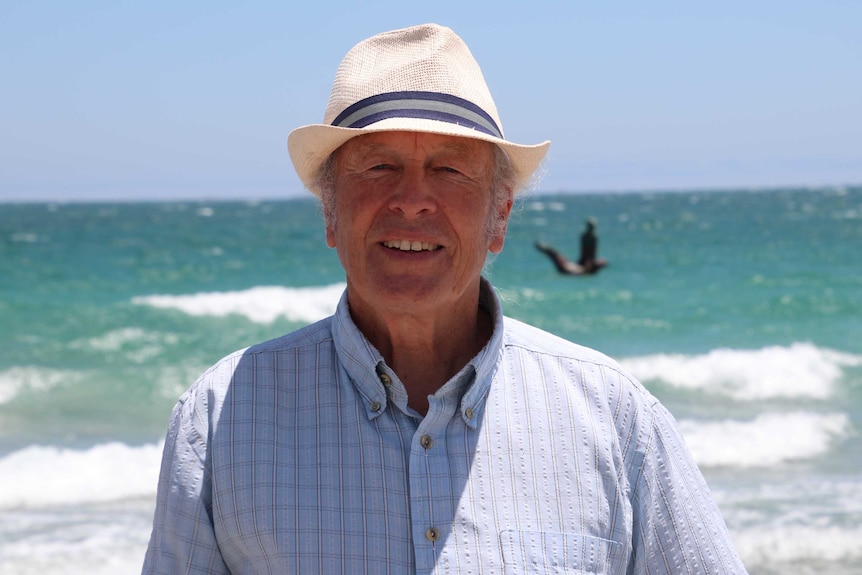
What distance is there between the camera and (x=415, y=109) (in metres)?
1.70

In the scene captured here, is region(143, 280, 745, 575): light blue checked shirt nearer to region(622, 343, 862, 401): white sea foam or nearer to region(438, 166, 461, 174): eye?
region(438, 166, 461, 174): eye

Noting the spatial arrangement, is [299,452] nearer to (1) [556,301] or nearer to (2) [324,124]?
(2) [324,124]

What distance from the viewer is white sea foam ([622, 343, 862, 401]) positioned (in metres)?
10.1

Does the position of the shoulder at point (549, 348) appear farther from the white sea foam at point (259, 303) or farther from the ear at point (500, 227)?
the white sea foam at point (259, 303)

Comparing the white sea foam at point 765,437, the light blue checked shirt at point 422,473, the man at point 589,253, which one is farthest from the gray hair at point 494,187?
the man at point 589,253

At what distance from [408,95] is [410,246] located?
26cm

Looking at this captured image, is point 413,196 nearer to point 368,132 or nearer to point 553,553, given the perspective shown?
point 368,132

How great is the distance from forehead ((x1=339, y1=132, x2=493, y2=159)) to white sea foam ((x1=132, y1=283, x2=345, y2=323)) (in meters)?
13.1

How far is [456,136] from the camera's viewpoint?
5.72 ft

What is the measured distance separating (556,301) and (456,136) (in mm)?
14744

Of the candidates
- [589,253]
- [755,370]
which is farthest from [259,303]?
[755,370]

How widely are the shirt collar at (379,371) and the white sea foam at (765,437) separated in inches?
237

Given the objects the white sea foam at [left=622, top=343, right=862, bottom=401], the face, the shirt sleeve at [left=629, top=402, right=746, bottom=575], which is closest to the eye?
the face

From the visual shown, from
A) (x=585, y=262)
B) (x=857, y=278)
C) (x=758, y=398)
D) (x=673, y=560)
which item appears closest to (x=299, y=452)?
(x=673, y=560)
